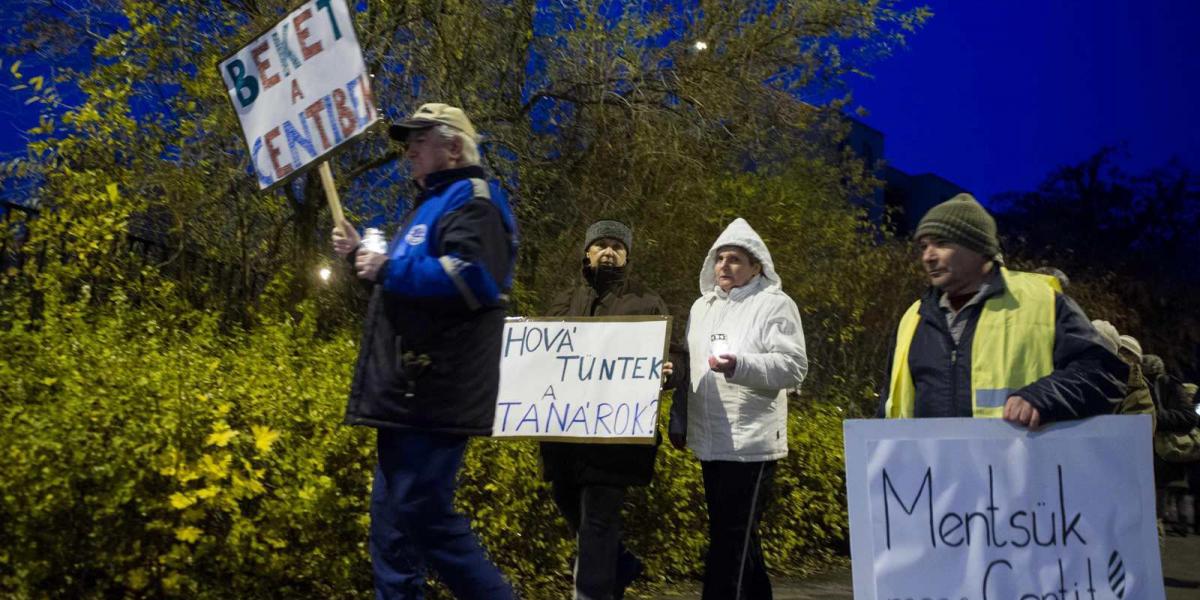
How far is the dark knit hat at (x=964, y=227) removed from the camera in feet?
13.2

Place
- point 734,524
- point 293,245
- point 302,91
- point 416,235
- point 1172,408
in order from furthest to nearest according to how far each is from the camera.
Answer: point 293,245 < point 1172,408 < point 734,524 < point 302,91 < point 416,235

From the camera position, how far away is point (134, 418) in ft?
16.8

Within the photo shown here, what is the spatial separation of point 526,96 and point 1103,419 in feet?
28.5

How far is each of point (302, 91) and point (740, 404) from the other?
2313 mm

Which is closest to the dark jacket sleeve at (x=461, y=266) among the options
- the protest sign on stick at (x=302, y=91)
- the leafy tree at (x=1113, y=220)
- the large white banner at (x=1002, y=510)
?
the protest sign on stick at (x=302, y=91)

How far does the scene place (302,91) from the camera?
4.52 metres

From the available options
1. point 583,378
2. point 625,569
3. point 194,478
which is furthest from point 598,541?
point 194,478

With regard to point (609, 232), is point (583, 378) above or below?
below

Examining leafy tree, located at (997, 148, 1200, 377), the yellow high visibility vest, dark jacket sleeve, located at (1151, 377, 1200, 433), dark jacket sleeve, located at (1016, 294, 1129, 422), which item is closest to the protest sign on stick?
the yellow high visibility vest

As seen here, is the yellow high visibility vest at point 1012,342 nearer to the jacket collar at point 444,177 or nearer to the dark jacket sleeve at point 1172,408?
the jacket collar at point 444,177

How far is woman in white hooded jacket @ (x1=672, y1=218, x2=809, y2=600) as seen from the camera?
5.49 metres

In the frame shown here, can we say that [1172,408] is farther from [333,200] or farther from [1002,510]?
[333,200]

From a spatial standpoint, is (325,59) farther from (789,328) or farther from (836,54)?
(836,54)

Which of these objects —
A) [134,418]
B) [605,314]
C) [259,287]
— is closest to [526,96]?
[259,287]
